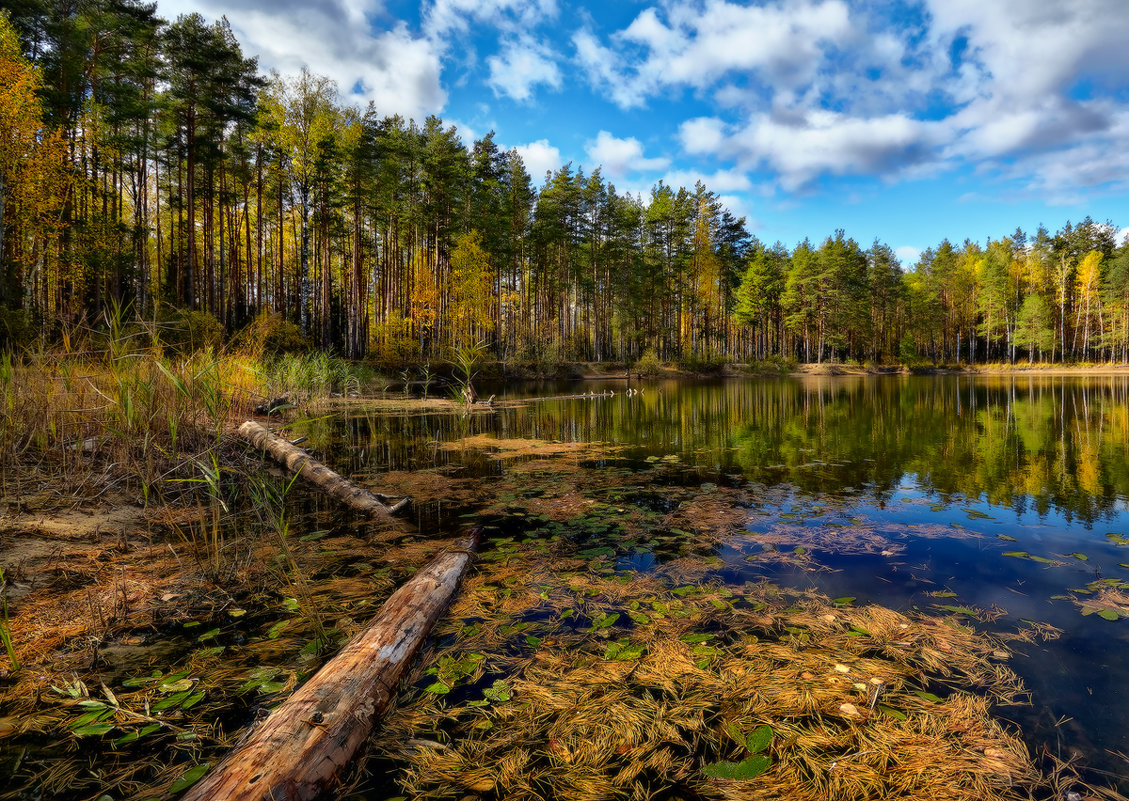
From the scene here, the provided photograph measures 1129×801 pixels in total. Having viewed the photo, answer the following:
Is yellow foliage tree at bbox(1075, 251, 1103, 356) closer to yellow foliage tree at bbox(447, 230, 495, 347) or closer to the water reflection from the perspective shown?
the water reflection

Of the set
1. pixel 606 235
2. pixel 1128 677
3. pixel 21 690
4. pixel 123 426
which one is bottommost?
pixel 1128 677

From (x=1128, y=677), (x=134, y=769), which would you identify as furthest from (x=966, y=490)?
(x=134, y=769)

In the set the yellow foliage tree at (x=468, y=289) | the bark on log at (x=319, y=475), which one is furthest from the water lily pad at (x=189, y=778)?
the yellow foliage tree at (x=468, y=289)

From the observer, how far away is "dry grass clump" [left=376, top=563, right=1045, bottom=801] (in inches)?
70.2

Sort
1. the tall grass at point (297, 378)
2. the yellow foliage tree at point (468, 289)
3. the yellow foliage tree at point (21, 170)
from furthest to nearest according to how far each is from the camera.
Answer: the yellow foliage tree at point (468, 289) < the yellow foliage tree at point (21, 170) < the tall grass at point (297, 378)

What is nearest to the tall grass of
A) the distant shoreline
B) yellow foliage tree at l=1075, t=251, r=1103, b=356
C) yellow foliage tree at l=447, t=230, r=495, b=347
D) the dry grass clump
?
the dry grass clump

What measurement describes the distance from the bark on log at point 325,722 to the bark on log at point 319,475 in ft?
7.22

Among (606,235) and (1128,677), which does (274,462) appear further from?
(606,235)

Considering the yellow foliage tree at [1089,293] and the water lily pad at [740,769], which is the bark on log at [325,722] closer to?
the water lily pad at [740,769]

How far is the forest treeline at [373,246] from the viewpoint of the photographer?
1873 cm

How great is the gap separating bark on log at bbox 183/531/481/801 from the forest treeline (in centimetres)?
625

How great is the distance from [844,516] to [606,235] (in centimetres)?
3957

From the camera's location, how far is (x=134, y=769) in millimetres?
1802

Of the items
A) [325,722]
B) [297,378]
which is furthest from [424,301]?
[325,722]
